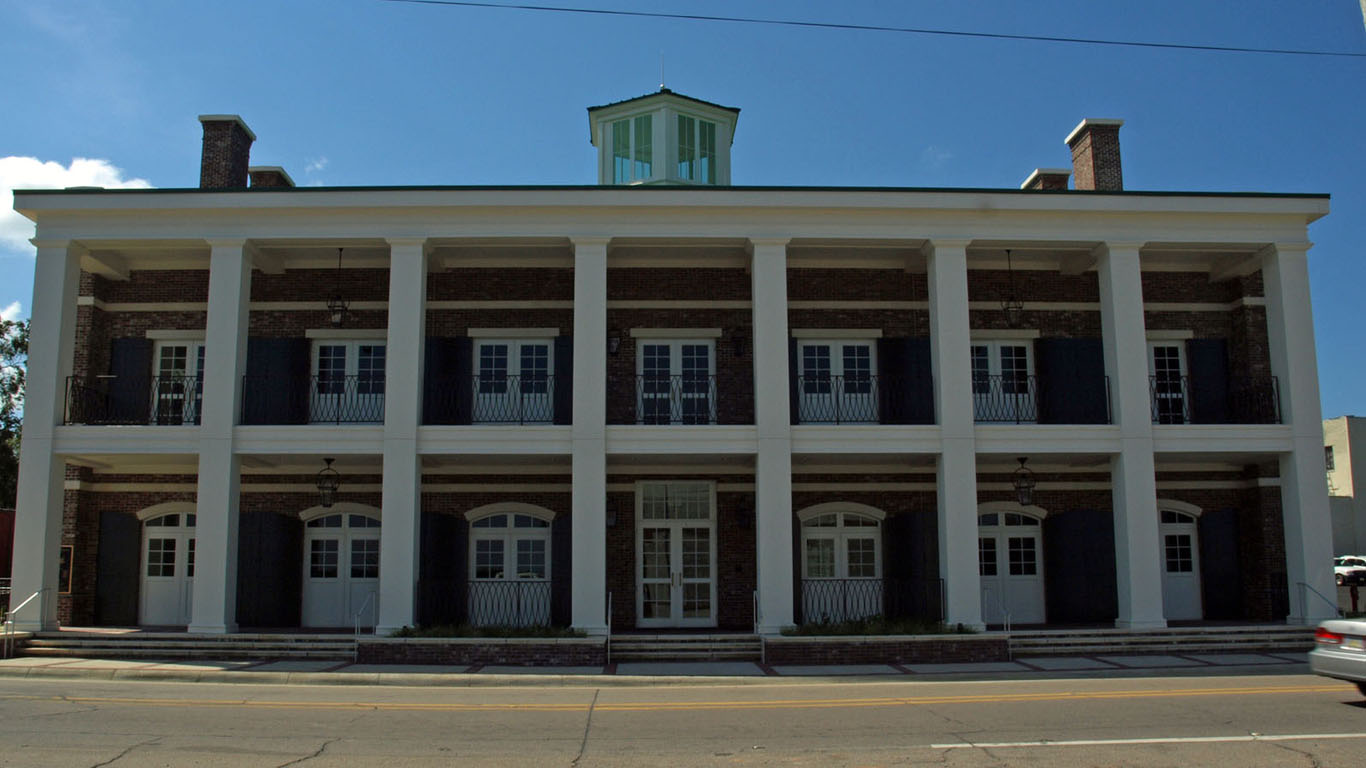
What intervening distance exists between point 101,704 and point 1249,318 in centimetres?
1989

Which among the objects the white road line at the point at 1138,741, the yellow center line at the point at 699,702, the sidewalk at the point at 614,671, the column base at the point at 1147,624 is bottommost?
the sidewalk at the point at 614,671

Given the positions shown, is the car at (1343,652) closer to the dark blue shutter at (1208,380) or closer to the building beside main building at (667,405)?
the building beside main building at (667,405)

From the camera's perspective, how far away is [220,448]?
55.5 feet

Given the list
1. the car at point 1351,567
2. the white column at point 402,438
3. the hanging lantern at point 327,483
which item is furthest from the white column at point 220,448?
the car at point 1351,567

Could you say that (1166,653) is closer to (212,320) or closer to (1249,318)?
(1249,318)

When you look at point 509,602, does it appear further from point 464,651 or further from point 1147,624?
point 1147,624

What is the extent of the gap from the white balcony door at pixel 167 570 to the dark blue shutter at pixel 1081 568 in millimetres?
16347

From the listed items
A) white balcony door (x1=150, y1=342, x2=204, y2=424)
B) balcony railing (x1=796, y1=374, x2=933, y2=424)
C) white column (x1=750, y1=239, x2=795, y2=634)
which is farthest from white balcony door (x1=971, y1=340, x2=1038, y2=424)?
white balcony door (x1=150, y1=342, x2=204, y2=424)

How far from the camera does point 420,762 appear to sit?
8.07 metres

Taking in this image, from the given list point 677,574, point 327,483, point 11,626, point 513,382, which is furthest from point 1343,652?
point 11,626

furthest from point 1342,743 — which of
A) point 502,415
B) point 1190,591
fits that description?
point 502,415

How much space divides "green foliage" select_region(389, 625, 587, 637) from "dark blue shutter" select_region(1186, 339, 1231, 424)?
41.0 feet

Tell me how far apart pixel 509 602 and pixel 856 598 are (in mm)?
6475

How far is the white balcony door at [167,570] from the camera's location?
63.6 feet
